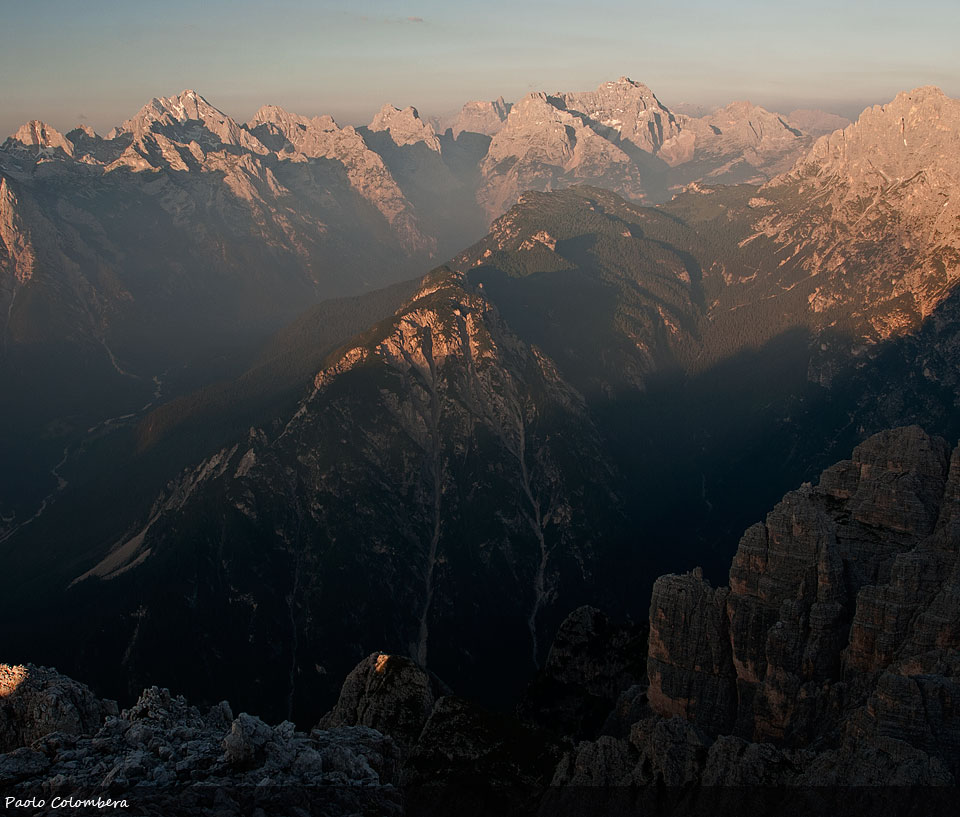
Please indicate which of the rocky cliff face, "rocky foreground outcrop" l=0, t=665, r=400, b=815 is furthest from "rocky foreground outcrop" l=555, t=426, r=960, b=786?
"rocky foreground outcrop" l=0, t=665, r=400, b=815

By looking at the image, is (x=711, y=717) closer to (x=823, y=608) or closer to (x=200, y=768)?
(x=823, y=608)

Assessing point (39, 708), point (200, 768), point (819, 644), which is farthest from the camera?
point (819, 644)

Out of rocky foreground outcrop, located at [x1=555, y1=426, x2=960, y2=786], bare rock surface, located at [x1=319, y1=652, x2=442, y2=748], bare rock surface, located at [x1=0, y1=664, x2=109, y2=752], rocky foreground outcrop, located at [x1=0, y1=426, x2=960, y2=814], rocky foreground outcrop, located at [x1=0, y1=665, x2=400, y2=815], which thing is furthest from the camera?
bare rock surface, located at [x1=319, y1=652, x2=442, y2=748]

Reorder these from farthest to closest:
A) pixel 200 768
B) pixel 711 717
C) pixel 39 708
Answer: pixel 711 717, pixel 39 708, pixel 200 768

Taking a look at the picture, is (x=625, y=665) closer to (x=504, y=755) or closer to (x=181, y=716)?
(x=504, y=755)

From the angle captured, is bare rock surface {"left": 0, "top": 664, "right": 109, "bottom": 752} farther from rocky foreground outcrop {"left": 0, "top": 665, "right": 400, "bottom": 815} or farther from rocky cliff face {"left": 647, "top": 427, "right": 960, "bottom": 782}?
rocky cliff face {"left": 647, "top": 427, "right": 960, "bottom": 782}

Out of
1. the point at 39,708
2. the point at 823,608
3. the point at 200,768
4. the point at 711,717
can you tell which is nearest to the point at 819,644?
the point at 823,608

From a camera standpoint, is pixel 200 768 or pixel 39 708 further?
pixel 39 708

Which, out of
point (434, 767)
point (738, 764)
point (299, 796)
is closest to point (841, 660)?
point (738, 764)

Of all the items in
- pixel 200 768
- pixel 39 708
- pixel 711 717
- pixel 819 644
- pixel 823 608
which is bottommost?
pixel 711 717

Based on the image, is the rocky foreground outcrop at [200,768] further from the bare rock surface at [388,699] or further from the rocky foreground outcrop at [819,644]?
the bare rock surface at [388,699]

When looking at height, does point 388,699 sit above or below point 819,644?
below

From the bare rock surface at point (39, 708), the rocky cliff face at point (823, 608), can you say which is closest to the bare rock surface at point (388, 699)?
the rocky cliff face at point (823, 608)
